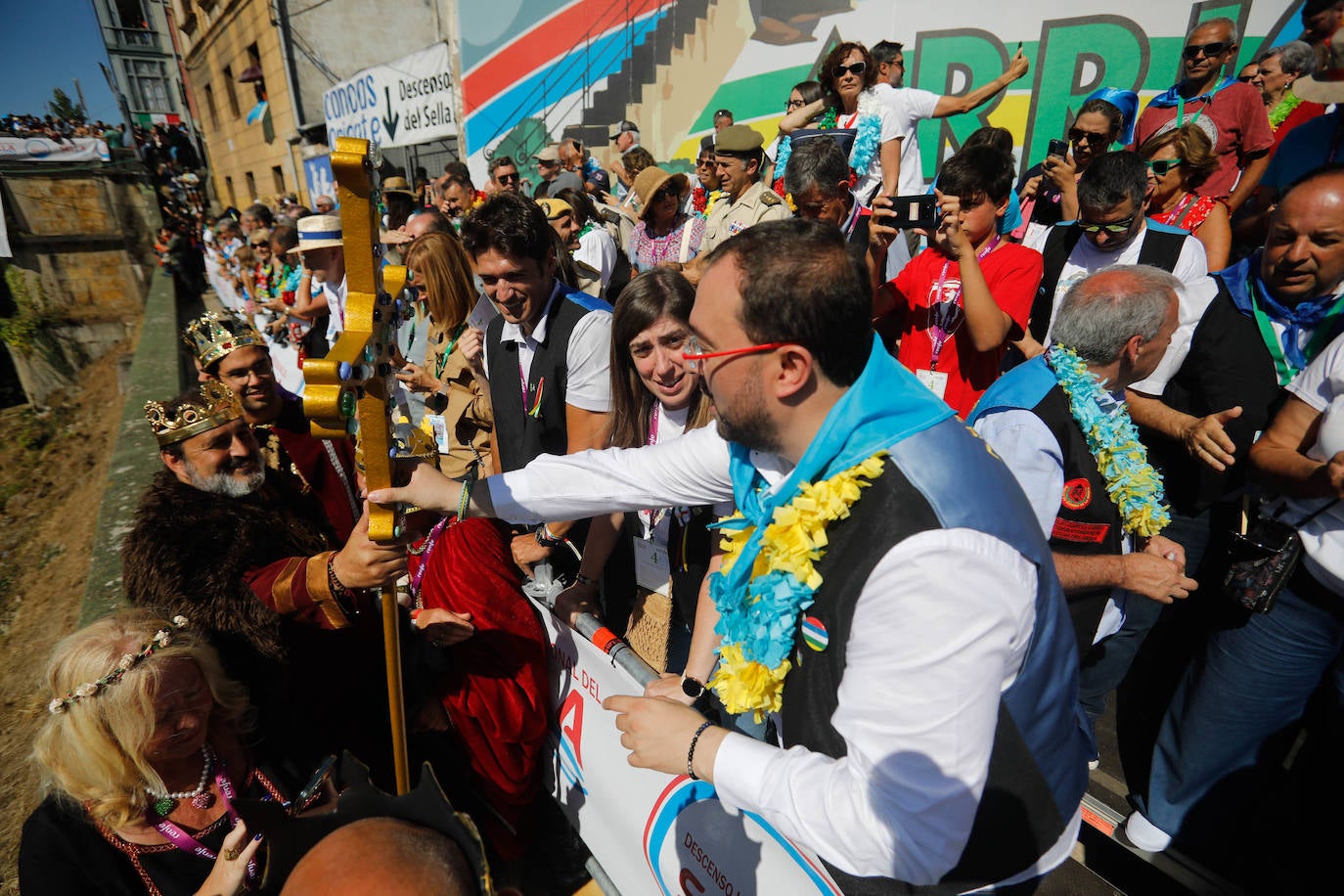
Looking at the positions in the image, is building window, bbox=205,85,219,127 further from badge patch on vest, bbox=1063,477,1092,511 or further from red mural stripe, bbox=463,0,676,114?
badge patch on vest, bbox=1063,477,1092,511

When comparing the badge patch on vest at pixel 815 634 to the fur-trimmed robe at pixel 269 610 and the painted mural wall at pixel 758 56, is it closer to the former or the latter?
the fur-trimmed robe at pixel 269 610

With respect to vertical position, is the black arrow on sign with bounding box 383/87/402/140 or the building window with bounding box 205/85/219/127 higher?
the building window with bounding box 205/85/219/127

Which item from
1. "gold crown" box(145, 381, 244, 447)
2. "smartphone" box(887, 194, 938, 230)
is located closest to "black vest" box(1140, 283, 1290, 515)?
"smartphone" box(887, 194, 938, 230)

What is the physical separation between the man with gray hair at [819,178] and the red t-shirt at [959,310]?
56 centimetres

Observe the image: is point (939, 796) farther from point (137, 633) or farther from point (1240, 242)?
point (1240, 242)

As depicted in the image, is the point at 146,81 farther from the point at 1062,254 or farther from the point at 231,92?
the point at 1062,254

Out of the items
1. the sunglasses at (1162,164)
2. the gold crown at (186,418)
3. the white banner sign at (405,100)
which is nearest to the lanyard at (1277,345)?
the sunglasses at (1162,164)

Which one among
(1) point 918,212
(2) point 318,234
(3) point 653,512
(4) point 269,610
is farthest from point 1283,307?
(2) point 318,234

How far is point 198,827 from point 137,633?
0.59m

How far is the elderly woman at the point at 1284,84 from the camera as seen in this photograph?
14.8 feet

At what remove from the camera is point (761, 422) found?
146cm

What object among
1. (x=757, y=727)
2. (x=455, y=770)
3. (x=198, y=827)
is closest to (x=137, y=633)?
(x=198, y=827)

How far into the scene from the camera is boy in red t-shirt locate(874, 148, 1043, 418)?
300cm

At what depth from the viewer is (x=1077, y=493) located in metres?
2.09
